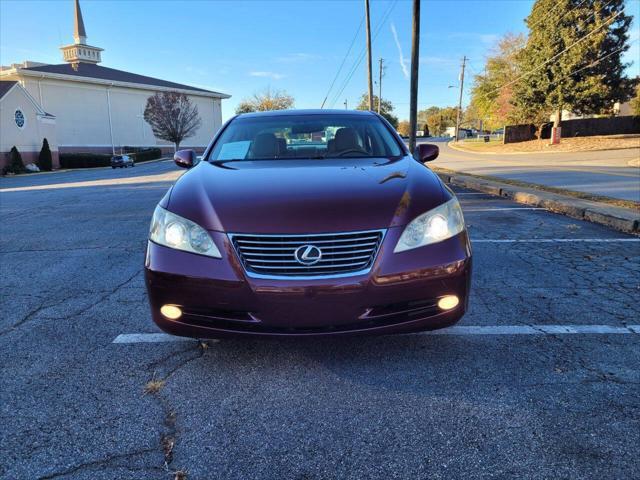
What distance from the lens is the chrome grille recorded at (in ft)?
8.04

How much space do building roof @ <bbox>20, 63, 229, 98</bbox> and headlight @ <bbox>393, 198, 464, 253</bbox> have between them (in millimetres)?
54748

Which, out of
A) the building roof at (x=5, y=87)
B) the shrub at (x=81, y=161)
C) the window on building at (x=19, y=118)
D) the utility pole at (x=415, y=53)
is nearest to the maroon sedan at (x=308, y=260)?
the utility pole at (x=415, y=53)

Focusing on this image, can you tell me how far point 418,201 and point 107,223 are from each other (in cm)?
694

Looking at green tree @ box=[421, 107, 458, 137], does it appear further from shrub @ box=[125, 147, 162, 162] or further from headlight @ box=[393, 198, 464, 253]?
headlight @ box=[393, 198, 464, 253]

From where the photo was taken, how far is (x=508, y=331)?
3336 millimetres

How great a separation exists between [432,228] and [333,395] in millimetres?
1065

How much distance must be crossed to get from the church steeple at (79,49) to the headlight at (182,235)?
7339cm

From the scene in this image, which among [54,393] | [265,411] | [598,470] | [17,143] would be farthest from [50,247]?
[17,143]

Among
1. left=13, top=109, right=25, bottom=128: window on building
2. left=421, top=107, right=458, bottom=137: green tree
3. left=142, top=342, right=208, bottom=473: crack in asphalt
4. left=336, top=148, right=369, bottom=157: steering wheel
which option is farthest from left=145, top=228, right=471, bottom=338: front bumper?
left=421, top=107, right=458, bottom=137: green tree

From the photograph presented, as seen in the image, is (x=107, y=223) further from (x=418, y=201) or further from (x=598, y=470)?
(x=598, y=470)

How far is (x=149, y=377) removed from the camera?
2.78 meters

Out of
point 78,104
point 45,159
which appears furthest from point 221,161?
point 78,104

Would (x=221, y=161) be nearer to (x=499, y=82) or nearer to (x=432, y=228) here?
(x=432, y=228)

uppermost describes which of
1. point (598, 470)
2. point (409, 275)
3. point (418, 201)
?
point (418, 201)
